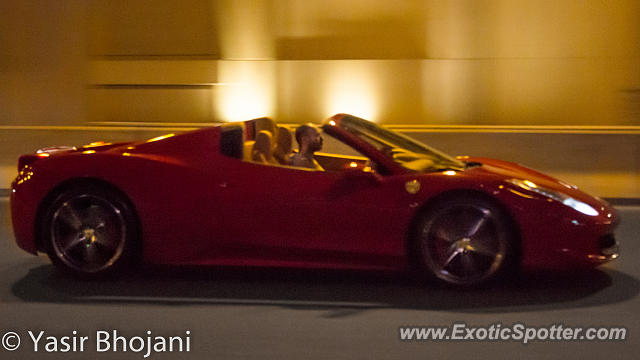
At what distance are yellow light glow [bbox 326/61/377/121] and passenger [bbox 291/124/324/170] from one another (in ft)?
21.7

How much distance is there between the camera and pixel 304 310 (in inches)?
223

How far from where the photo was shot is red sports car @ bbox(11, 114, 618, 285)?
6.00m

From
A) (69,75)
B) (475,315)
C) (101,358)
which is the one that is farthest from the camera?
(69,75)

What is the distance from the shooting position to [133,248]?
Answer: 6336 millimetres

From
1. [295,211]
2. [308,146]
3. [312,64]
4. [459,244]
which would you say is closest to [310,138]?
[308,146]

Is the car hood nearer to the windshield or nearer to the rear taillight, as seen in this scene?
the windshield

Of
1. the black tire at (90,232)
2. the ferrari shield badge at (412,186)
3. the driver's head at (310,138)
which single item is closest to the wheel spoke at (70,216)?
the black tire at (90,232)

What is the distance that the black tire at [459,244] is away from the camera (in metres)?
6.02

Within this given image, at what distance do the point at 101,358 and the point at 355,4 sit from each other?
950cm

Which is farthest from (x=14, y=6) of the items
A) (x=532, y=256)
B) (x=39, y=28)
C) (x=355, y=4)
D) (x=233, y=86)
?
(x=532, y=256)

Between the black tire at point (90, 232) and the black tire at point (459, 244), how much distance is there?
75.0 inches

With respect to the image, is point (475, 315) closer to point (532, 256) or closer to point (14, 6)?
point (532, 256)

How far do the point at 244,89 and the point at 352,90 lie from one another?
1.52 metres

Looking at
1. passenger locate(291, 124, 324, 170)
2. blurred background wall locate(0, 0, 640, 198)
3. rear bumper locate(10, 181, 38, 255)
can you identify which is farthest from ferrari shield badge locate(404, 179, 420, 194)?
blurred background wall locate(0, 0, 640, 198)
